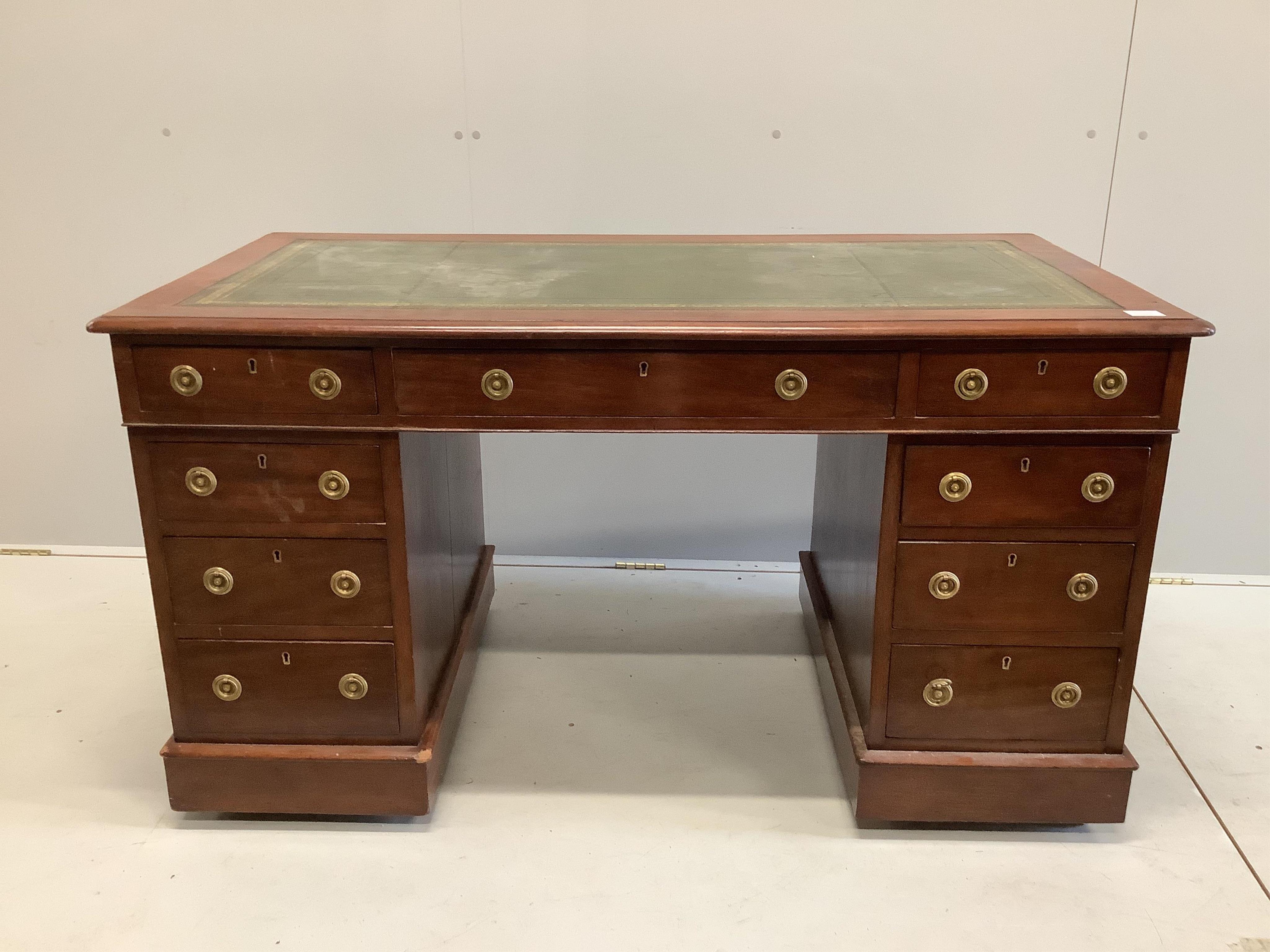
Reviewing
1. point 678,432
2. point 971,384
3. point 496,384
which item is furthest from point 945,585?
point 496,384

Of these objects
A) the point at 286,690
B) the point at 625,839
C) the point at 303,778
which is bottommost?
the point at 625,839

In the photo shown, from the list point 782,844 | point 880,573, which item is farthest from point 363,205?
point 782,844

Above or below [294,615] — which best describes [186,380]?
above

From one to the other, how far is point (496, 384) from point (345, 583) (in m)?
0.43

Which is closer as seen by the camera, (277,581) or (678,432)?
(678,432)

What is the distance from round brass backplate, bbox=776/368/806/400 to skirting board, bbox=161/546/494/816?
0.87 m

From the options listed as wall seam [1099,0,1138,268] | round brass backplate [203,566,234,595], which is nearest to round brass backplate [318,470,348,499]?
round brass backplate [203,566,234,595]

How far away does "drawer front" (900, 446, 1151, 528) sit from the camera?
5.44 feet

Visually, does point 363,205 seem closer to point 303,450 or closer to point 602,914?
point 303,450

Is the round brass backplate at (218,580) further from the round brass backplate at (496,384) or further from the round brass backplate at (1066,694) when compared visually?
the round brass backplate at (1066,694)

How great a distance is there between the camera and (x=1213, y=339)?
104 inches

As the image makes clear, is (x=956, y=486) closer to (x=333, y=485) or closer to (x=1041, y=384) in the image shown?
(x=1041, y=384)

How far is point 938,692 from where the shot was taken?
1790mm

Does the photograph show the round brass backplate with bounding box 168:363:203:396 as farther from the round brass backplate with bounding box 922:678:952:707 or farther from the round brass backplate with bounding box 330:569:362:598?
the round brass backplate with bounding box 922:678:952:707
